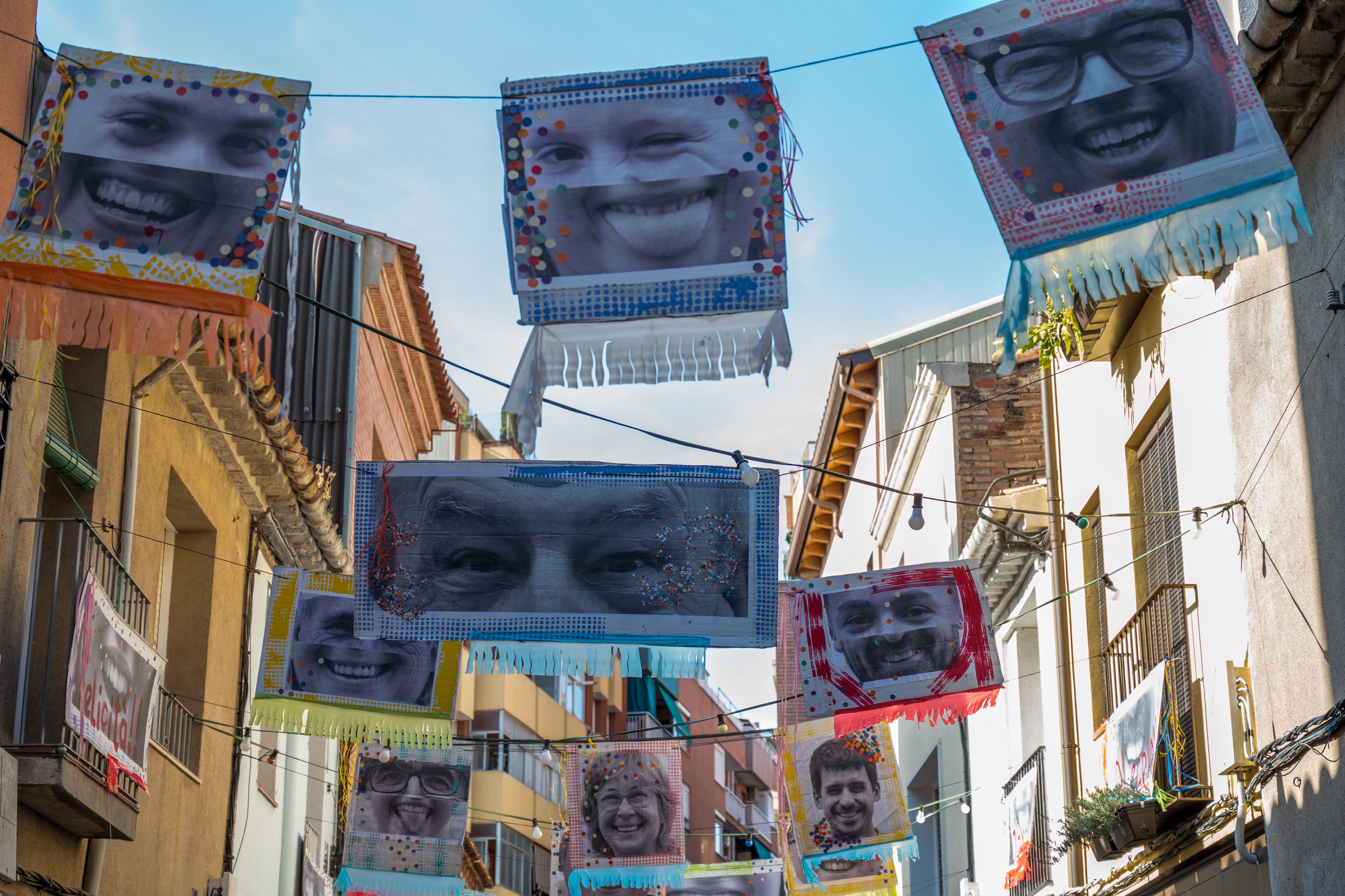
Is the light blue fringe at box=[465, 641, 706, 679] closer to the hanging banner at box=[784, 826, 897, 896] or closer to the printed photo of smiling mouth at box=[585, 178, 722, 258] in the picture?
the printed photo of smiling mouth at box=[585, 178, 722, 258]

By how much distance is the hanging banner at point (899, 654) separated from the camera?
1101cm

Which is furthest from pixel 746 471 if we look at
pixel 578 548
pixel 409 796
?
pixel 409 796

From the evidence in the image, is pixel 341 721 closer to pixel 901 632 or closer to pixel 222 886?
pixel 222 886

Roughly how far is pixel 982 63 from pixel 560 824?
10992mm

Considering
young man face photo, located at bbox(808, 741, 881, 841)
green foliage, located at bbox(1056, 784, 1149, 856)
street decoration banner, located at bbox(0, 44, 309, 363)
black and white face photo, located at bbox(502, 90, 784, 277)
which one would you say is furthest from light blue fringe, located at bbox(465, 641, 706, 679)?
young man face photo, located at bbox(808, 741, 881, 841)

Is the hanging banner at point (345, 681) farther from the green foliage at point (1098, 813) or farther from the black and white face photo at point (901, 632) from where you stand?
the green foliage at point (1098, 813)

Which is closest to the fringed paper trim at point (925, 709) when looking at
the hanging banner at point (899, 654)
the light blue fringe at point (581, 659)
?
the hanging banner at point (899, 654)

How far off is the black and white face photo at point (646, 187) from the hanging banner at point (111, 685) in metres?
3.77

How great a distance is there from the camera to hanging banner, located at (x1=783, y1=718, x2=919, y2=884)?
1348 cm

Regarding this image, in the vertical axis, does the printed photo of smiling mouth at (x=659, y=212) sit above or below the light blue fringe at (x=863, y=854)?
above

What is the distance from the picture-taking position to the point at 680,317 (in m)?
7.12

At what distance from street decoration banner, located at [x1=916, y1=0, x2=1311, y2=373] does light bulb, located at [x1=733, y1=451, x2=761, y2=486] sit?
2636 mm

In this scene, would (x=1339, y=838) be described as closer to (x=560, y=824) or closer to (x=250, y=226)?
(x=250, y=226)

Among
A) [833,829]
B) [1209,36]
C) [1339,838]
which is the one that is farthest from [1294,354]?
[833,829]
